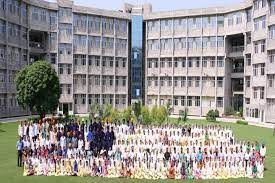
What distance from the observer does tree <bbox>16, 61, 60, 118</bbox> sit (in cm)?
3941

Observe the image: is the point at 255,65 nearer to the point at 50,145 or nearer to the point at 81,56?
the point at 81,56

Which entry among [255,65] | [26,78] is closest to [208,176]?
[26,78]

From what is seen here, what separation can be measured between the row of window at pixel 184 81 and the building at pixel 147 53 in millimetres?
147

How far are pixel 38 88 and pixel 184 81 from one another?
27800 millimetres

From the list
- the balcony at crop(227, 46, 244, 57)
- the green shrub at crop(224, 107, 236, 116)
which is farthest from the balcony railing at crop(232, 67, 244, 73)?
the green shrub at crop(224, 107, 236, 116)

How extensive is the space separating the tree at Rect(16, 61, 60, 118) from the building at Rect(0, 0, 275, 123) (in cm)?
985

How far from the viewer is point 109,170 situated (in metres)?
20.3

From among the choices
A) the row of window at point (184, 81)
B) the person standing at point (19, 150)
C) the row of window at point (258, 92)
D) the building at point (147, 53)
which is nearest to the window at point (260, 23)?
the building at point (147, 53)

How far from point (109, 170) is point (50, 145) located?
408 cm

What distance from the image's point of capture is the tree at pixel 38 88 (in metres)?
39.4

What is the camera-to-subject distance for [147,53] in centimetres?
6450

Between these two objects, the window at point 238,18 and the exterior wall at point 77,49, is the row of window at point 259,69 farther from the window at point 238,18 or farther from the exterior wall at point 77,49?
the exterior wall at point 77,49

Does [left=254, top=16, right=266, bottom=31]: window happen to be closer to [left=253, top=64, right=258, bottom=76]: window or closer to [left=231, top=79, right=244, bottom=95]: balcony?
[left=253, top=64, right=258, bottom=76]: window

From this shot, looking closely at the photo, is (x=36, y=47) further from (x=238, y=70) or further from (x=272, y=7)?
(x=272, y=7)
